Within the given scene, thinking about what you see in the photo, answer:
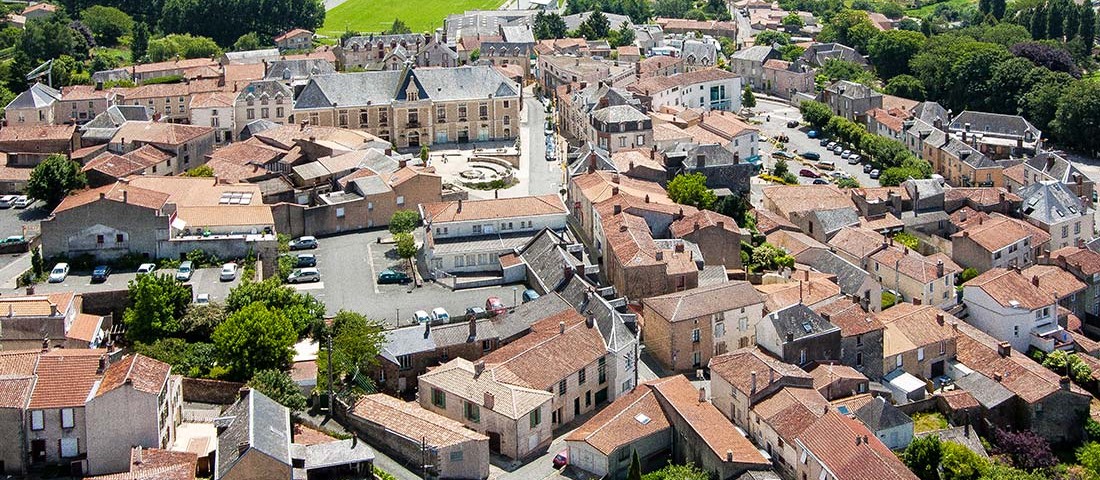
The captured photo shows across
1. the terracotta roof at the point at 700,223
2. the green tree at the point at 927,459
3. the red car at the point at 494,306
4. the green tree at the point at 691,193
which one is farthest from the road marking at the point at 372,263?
the green tree at the point at 927,459

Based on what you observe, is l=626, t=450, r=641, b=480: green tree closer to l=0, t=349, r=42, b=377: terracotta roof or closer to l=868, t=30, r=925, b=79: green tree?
l=0, t=349, r=42, b=377: terracotta roof

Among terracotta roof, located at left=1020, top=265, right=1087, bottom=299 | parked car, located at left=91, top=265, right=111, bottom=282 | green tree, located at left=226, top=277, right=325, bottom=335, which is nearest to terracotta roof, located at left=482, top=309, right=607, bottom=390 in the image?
green tree, located at left=226, top=277, right=325, bottom=335

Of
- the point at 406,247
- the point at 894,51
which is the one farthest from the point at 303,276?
the point at 894,51

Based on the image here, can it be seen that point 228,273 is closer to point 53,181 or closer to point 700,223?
point 53,181

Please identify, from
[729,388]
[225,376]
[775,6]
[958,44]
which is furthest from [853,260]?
[775,6]

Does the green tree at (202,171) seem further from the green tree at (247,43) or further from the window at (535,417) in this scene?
the green tree at (247,43)
